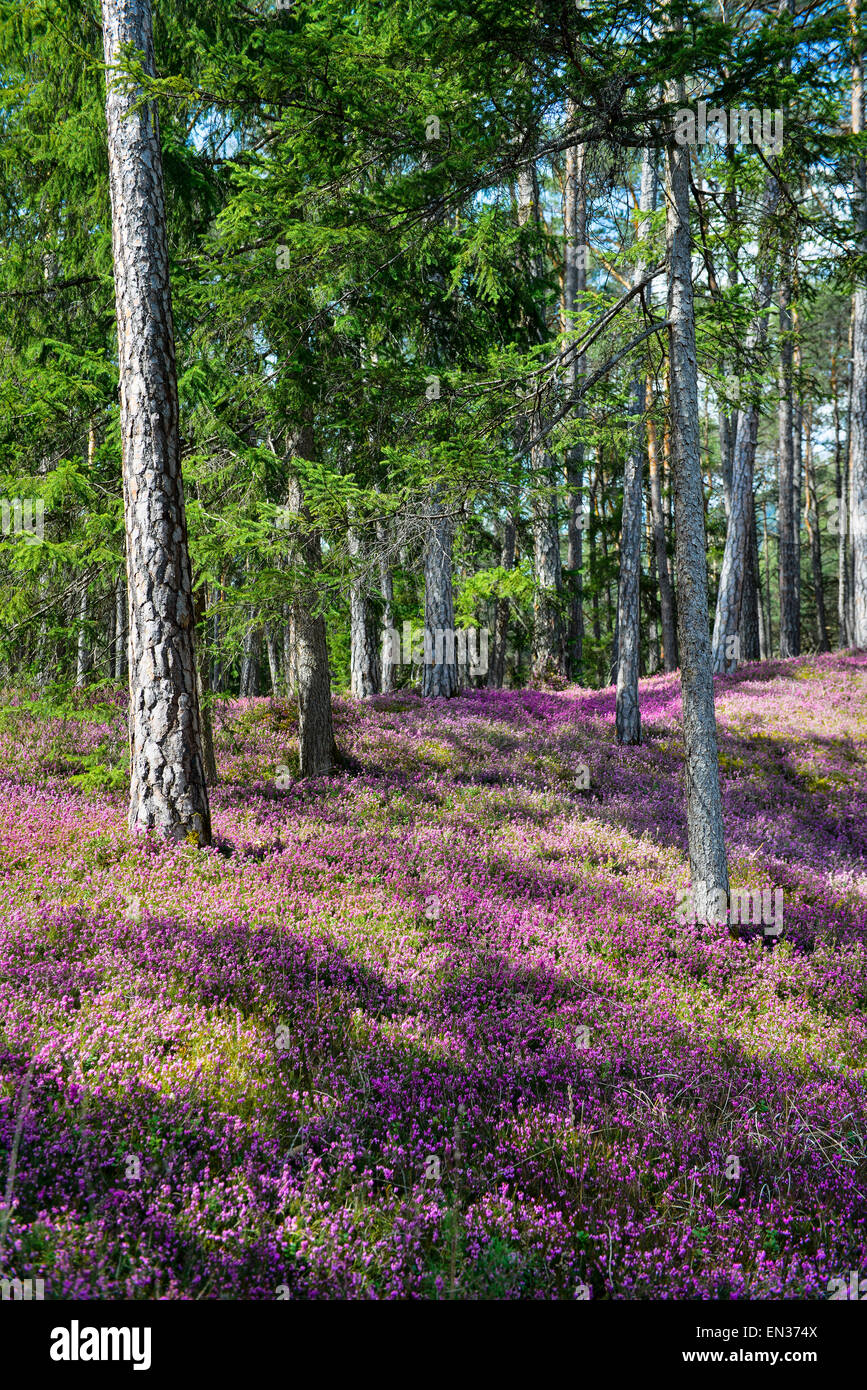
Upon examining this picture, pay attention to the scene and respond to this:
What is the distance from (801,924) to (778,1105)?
2.99m

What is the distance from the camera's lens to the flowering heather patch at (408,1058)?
2.96 metres

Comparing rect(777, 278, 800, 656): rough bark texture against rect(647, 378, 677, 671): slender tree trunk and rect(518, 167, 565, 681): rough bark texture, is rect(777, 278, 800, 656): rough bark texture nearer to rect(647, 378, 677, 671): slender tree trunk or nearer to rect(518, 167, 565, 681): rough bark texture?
rect(647, 378, 677, 671): slender tree trunk

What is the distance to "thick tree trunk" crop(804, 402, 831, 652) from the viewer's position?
104 ft

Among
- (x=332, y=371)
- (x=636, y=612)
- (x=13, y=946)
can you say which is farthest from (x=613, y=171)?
(x=13, y=946)

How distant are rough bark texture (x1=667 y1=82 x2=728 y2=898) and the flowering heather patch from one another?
1.15m

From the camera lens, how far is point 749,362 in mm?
8273

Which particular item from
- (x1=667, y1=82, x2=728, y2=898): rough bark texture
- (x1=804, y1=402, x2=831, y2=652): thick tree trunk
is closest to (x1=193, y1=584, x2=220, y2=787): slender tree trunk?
(x1=667, y1=82, x2=728, y2=898): rough bark texture

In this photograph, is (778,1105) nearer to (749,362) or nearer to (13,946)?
(13,946)

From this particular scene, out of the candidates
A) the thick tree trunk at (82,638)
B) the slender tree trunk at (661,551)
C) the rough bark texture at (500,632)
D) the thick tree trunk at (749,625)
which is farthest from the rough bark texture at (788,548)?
the thick tree trunk at (82,638)

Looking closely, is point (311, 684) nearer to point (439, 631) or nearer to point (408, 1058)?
point (439, 631)

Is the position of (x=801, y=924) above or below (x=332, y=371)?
below

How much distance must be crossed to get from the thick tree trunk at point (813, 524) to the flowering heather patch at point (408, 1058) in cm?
2704

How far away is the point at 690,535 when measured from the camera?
6555 millimetres
